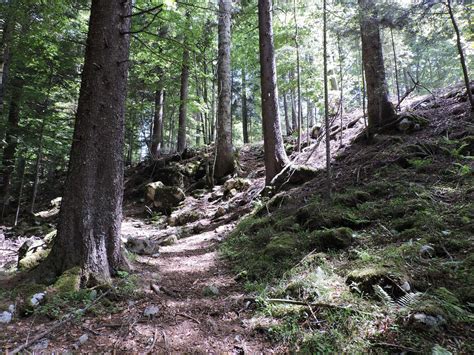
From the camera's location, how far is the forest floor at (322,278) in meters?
2.86

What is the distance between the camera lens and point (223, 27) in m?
12.6

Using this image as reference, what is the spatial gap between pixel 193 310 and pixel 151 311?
54 centimetres

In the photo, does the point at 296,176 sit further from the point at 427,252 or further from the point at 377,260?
the point at 427,252

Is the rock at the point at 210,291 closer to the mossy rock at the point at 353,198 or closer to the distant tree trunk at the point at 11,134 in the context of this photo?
the mossy rock at the point at 353,198

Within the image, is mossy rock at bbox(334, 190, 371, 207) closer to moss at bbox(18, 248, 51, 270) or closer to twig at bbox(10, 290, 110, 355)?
twig at bbox(10, 290, 110, 355)

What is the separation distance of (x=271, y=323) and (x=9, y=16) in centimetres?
998

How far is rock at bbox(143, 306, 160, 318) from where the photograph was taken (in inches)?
139

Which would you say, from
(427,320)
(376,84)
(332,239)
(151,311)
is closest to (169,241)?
(151,311)

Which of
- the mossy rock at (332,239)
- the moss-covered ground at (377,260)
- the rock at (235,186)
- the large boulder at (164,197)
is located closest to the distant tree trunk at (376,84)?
the moss-covered ground at (377,260)

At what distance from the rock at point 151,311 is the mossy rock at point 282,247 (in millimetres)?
2162

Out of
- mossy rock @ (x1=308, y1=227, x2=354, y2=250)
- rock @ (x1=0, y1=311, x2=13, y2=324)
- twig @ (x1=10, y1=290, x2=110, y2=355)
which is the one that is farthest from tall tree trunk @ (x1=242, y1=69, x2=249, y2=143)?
rock @ (x1=0, y1=311, x2=13, y2=324)

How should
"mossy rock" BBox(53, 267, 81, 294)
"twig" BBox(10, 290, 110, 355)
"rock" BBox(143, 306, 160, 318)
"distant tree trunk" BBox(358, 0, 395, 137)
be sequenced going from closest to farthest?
"twig" BBox(10, 290, 110, 355) → "rock" BBox(143, 306, 160, 318) → "mossy rock" BBox(53, 267, 81, 294) → "distant tree trunk" BBox(358, 0, 395, 137)

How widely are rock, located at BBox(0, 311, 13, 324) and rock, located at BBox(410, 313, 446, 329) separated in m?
4.00

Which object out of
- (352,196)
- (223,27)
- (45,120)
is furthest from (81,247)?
(223,27)
